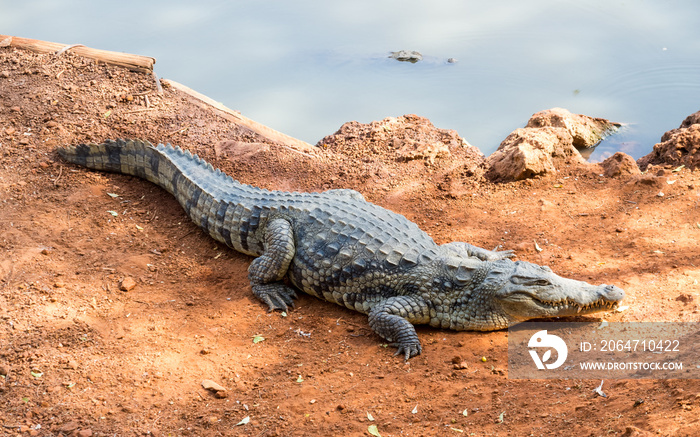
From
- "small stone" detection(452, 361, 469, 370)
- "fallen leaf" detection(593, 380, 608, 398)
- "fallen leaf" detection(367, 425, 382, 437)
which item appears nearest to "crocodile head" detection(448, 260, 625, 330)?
"small stone" detection(452, 361, 469, 370)

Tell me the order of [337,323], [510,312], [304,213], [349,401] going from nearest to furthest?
[349,401]
[510,312]
[337,323]
[304,213]

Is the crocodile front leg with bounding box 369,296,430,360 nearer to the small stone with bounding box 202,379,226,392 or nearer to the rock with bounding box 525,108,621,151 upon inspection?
the small stone with bounding box 202,379,226,392

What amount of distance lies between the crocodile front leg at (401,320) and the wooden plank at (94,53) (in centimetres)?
586

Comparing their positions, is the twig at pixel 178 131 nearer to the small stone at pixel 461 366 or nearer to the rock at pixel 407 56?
the rock at pixel 407 56

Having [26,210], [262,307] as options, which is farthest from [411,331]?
[26,210]

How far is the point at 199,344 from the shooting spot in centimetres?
557

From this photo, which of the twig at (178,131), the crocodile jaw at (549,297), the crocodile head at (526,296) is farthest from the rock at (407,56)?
the crocodile jaw at (549,297)

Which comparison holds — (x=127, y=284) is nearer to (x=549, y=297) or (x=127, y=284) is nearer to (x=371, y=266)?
(x=371, y=266)

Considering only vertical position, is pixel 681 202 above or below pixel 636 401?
above

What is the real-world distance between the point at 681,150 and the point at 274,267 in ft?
18.4

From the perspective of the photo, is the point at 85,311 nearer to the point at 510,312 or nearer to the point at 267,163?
the point at 267,163

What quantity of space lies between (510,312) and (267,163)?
13.4ft

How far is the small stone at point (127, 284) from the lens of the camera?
6.16 m

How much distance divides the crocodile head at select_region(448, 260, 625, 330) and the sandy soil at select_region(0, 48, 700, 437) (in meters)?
0.22
